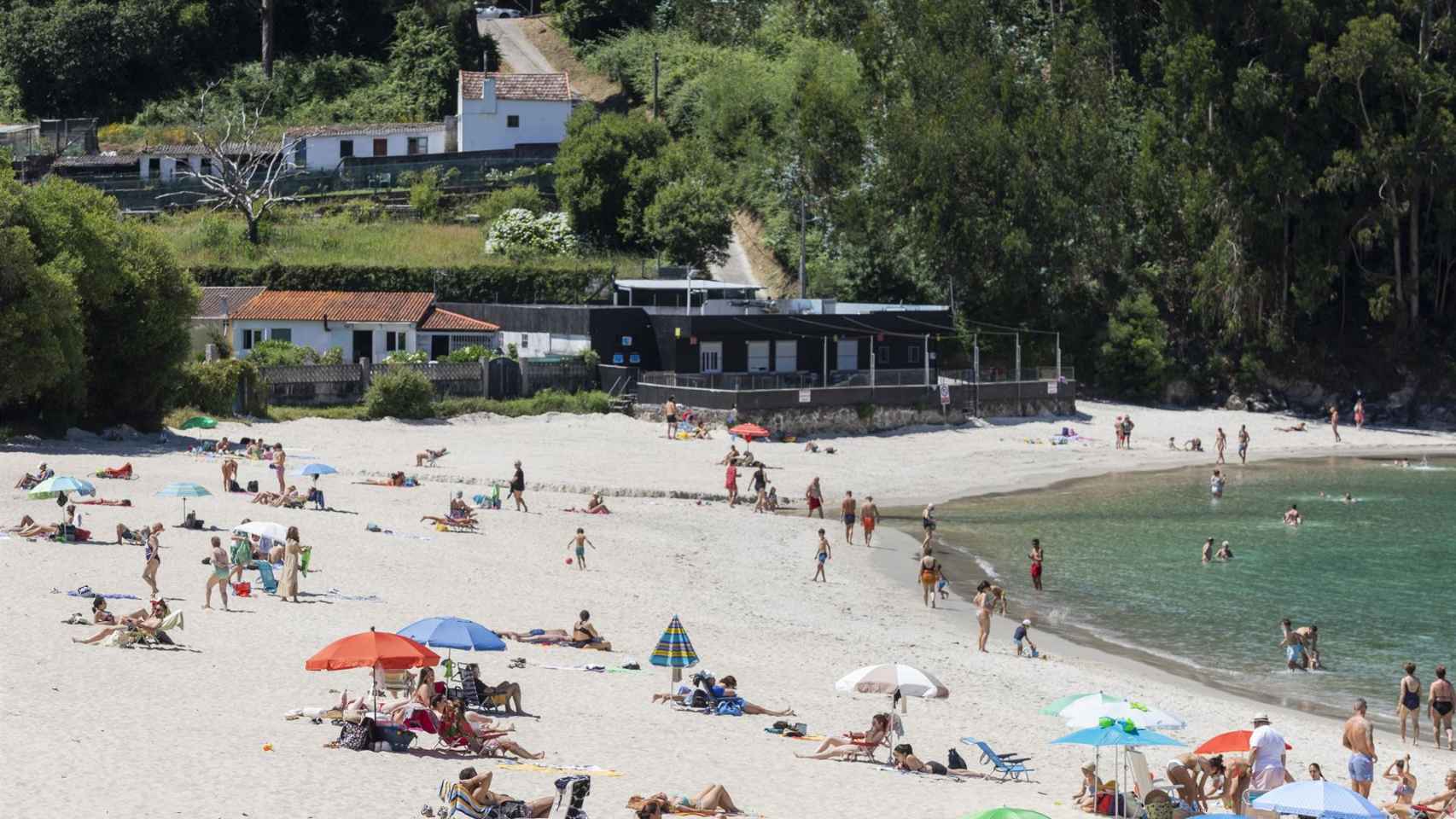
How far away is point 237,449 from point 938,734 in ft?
88.3

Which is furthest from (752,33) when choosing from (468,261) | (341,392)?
(341,392)

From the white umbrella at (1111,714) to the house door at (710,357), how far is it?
3764 cm

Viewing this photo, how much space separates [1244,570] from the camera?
3641 cm

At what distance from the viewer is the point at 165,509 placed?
111 ft

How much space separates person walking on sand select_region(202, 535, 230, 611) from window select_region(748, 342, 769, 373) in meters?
33.3

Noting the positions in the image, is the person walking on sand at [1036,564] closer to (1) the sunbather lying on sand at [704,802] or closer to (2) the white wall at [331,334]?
(1) the sunbather lying on sand at [704,802]

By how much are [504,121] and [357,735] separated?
219 ft

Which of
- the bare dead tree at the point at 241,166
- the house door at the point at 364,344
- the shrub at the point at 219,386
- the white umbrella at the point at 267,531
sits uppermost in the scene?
the bare dead tree at the point at 241,166

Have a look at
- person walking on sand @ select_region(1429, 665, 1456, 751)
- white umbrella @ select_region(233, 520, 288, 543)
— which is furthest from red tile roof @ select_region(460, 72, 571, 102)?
person walking on sand @ select_region(1429, 665, 1456, 751)

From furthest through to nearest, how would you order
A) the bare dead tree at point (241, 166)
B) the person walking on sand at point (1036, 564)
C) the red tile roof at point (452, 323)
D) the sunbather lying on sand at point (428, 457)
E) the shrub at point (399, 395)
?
the bare dead tree at point (241, 166) → the red tile roof at point (452, 323) → the shrub at point (399, 395) → the sunbather lying on sand at point (428, 457) → the person walking on sand at point (1036, 564)

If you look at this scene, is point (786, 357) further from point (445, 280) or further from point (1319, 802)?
point (1319, 802)

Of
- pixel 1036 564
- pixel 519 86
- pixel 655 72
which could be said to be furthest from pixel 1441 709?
pixel 655 72

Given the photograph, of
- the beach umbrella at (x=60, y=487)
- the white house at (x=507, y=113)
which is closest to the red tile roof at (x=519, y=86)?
the white house at (x=507, y=113)

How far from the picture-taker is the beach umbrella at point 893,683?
68.6 ft
